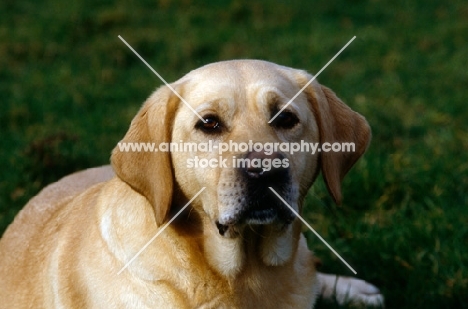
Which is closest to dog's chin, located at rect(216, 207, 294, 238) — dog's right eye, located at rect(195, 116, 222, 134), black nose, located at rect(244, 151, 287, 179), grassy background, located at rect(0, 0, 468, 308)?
black nose, located at rect(244, 151, 287, 179)

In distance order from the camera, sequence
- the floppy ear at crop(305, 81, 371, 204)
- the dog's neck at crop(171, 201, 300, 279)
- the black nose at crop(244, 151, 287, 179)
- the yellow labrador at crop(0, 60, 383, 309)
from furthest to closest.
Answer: the floppy ear at crop(305, 81, 371, 204) → the dog's neck at crop(171, 201, 300, 279) → the yellow labrador at crop(0, 60, 383, 309) → the black nose at crop(244, 151, 287, 179)

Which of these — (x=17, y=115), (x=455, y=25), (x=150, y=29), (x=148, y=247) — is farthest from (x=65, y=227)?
(x=455, y=25)

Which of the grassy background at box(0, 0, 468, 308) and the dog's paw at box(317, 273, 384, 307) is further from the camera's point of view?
the grassy background at box(0, 0, 468, 308)

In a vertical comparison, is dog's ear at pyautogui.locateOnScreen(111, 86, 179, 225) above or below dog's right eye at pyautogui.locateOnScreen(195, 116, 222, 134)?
below

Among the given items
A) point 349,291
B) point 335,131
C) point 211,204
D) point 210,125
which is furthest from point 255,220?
point 349,291

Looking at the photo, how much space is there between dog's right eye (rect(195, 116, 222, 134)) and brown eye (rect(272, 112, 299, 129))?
0.28 meters

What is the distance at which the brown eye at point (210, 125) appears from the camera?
3914 millimetres

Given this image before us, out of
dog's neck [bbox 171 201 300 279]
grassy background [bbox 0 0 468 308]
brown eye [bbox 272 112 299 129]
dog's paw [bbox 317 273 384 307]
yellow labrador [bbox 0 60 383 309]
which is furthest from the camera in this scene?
grassy background [bbox 0 0 468 308]

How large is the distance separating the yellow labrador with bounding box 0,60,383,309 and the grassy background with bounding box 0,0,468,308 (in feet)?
4.38

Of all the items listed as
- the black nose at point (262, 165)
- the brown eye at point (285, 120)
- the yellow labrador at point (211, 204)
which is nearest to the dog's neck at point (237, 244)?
the yellow labrador at point (211, 204)

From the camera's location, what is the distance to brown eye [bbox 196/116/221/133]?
3914mm

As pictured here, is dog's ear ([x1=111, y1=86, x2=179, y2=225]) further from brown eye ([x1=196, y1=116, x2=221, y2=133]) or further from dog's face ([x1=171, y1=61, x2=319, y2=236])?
brown eye ([x1=196, y1=116, x2=221, y2=133])

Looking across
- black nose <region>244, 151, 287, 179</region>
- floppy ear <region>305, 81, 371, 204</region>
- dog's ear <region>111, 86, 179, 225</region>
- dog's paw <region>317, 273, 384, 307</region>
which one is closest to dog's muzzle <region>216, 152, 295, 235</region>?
black nose <region>244, 151, 287, 179</region>

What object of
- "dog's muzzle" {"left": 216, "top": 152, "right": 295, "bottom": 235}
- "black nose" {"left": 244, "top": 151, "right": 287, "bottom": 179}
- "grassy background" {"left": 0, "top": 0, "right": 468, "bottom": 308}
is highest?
"black nose" {"left": 244, "top": 151, "right": 287, "bottom": 179}
